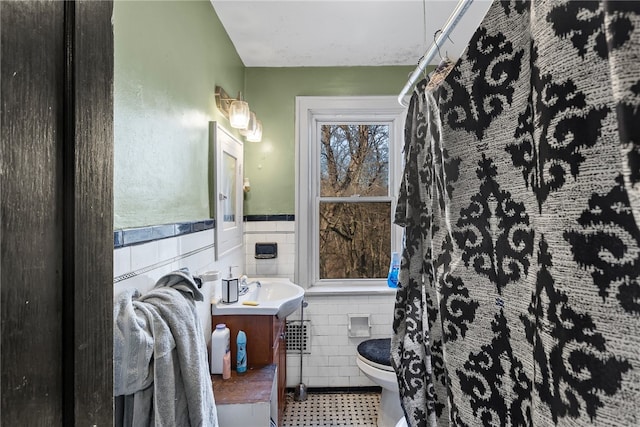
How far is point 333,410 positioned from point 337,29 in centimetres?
255

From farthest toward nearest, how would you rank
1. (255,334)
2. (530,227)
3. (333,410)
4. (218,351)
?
(333,410)
(255,334)
(218,351)
(530,227)

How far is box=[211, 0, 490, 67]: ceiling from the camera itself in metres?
1.91

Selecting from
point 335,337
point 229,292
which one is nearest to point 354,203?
point 335,337

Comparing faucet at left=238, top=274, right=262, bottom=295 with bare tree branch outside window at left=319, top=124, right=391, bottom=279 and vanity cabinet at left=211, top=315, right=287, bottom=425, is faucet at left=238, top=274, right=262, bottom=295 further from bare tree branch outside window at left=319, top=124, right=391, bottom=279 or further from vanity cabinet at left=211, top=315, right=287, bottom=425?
bare tree branch outside window at left=319, top=124, right=391, bottom=279

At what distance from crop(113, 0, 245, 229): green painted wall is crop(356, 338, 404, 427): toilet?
49.5 inches

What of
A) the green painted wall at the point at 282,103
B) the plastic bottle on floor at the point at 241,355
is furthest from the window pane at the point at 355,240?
the plastic bottle on floor at the point at 241,355

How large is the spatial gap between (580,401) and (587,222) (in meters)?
0.19

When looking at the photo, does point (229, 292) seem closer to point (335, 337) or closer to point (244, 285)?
point (244, 285)

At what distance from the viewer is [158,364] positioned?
889 mm

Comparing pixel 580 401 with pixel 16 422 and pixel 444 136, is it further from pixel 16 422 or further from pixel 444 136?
pixel 16 422

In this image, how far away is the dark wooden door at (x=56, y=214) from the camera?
0.35 m

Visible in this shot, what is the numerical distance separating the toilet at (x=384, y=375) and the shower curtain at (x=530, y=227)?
110cm

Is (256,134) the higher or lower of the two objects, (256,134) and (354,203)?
the higher

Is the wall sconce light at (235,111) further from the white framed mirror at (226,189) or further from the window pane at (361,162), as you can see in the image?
the window pane at (361,162)
